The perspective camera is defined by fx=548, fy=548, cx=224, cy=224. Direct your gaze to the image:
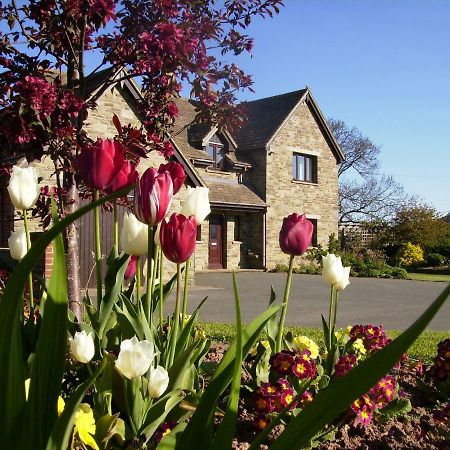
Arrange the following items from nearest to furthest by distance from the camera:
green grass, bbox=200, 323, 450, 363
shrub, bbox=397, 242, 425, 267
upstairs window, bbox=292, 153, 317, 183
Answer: green grass, bbox=200, 323, 450, 363
upstairs window, bbox=292, 153, 317, 183
shrub, bbox=397, 242, 425, 267

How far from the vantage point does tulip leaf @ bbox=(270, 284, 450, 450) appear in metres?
0.84

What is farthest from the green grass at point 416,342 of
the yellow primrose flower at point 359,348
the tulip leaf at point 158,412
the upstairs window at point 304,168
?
the upstairs window at point 304,168

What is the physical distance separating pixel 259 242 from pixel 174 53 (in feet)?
61.9

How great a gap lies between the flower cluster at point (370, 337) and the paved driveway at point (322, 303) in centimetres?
488

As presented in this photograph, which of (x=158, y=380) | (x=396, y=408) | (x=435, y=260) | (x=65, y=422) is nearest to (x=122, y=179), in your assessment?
(x=158, y=380)

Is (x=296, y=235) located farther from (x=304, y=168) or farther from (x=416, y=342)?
(x=304, y=168)

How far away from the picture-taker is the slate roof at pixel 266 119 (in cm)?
2378

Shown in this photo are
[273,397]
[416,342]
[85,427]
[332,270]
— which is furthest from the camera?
[416,342]

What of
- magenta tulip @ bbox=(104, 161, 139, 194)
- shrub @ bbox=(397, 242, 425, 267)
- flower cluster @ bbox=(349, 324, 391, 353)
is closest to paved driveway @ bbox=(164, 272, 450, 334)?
flower cluster @ bbox=(349, 324, 391, 353)

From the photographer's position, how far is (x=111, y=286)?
231 centimetres

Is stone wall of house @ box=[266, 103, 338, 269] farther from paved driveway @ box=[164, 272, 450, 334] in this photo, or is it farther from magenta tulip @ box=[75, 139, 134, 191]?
magenta tulip @ box=[75, 139, 134, 191]

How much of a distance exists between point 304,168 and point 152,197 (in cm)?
2376

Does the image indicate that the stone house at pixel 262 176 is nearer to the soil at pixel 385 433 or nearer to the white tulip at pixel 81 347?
the soil at pixel 385 433

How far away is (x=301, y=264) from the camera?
23.7 meters
